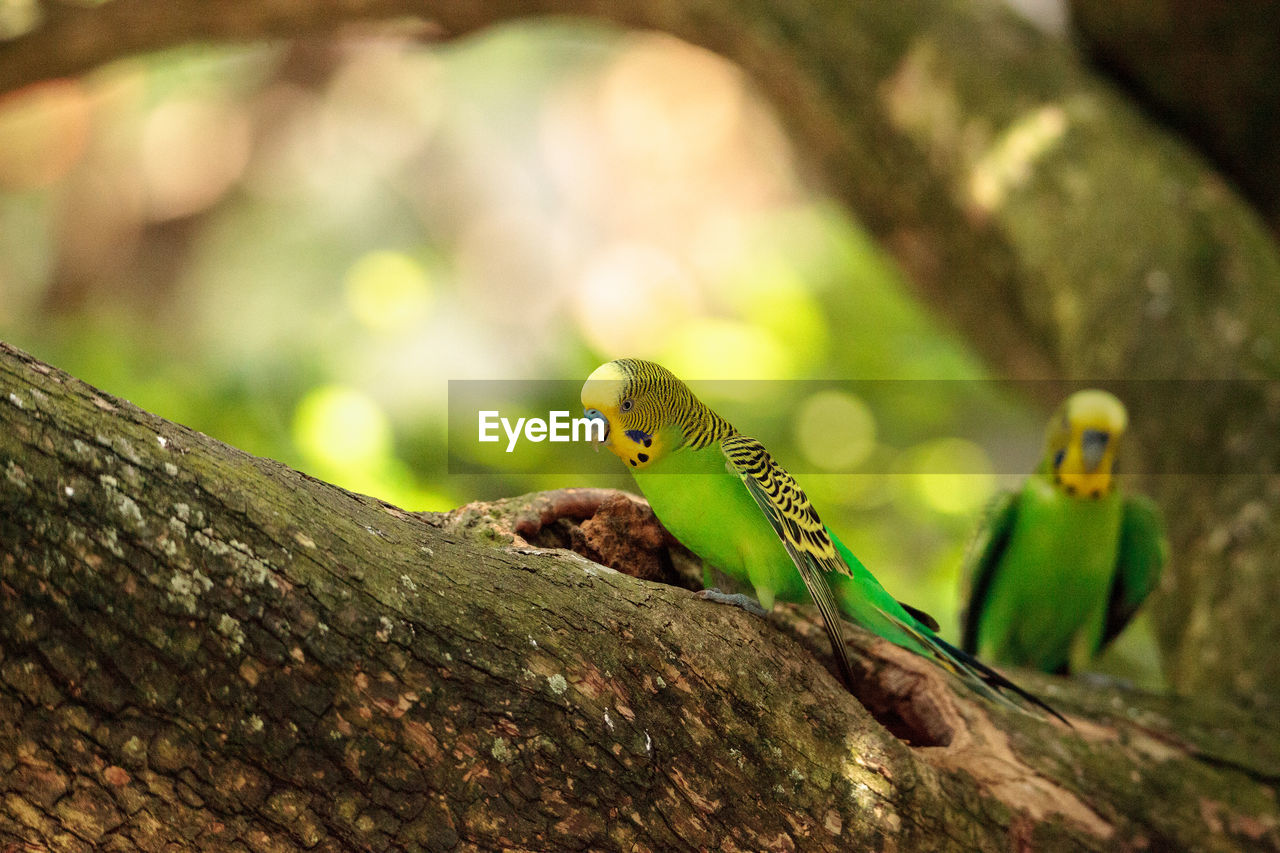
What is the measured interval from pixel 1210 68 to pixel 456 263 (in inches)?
291

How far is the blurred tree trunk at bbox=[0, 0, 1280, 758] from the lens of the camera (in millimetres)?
4066

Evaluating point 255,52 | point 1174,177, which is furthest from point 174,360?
point 1174,177

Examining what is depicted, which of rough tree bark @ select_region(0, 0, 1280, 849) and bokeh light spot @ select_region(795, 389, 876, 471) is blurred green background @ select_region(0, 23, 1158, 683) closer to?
bokeh light spot @ select_region(795, 389, 876, 471)

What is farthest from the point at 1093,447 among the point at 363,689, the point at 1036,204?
the point at 363,689

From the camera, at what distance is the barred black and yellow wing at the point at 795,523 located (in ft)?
7.83

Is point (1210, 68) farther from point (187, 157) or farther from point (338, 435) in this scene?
point (187, 157)

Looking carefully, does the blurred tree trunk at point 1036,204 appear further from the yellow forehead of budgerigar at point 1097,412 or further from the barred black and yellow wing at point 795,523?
the barred black and yellow wing at point 795,523

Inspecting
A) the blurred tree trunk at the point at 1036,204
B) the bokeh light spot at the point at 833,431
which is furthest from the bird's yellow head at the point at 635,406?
the bokeh light spot at the point at 833,431

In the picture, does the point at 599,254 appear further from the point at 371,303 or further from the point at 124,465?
the point at 124,465

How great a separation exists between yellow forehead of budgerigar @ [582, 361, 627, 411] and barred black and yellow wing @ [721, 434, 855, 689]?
354 millimetres

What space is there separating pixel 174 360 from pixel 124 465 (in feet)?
25.6

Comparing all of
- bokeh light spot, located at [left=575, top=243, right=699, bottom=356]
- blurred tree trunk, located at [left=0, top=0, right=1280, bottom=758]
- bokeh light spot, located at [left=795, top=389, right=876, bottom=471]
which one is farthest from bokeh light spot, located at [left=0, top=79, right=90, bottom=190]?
bokeh light spot, located at [left=795, top=389, right=876, bottom=471]

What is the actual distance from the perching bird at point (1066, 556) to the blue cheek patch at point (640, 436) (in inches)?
79.3

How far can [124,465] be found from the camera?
1.68 meters
